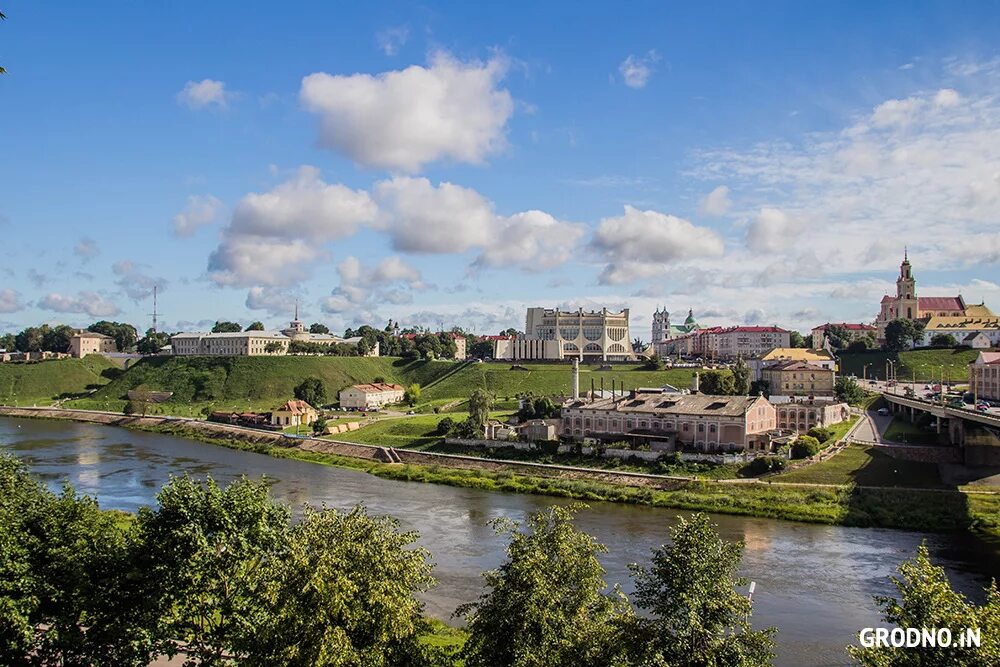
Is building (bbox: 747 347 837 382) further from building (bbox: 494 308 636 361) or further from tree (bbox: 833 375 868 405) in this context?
building (bbox: 494 308 636 361)

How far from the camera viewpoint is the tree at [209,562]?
1745cm

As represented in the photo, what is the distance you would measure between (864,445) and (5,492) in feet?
170

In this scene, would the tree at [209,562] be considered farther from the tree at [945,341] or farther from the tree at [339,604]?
the tree at [945,341]

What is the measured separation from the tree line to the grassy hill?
7104 centimetres

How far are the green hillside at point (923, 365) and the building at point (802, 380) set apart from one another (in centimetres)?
2058

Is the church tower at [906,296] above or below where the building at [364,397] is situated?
above

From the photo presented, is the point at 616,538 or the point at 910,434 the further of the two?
the point at 910,434

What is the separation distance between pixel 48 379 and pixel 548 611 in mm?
121812

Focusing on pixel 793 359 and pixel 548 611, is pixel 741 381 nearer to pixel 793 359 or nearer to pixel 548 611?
pixel 793 359

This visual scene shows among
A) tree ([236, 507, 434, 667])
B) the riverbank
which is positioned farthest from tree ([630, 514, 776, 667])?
the riverbank

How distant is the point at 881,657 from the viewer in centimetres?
1184

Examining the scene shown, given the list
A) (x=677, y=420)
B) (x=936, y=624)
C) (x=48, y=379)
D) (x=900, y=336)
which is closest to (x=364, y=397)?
(x=677, y=420)

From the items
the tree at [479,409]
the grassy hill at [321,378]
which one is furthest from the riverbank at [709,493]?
the grassy hill at [321,378]

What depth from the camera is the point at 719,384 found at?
73.8 metres
